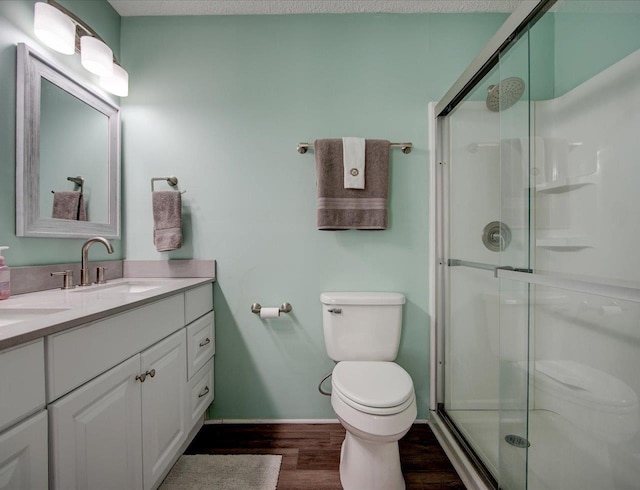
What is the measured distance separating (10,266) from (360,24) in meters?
2.02

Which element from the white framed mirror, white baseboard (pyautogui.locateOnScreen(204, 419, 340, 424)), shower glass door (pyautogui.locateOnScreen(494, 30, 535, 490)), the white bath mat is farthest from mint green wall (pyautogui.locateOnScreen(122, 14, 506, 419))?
shower glass door (pyautogui.locateOnScreen(494, 30, 535, 490))

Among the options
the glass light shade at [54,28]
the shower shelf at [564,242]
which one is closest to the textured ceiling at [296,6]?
the glass light shade at [54,28]

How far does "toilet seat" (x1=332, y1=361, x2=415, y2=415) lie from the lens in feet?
3.53

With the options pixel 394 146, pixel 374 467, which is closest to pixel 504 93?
pixel 394 146

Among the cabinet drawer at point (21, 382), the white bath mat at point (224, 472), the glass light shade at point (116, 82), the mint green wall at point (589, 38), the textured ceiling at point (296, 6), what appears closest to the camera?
the cabinet drawer at point (21, 382)

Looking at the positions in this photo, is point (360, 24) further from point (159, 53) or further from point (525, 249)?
point (525, 249)

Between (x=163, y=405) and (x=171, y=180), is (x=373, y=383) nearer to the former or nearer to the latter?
(x=163, y=405)

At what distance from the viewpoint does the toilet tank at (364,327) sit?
149 cm

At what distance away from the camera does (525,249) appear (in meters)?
0.99

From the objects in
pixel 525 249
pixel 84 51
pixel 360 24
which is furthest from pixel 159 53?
pixel 525 249

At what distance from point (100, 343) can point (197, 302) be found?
0.61 meters

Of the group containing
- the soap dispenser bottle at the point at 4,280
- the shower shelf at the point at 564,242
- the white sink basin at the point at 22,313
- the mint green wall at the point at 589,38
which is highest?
the mint green wall at the point at 589,38

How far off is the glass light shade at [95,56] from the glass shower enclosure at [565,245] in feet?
5.58

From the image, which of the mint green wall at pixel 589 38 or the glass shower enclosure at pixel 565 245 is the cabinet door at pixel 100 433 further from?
the mint green wall at pixel 589 38
